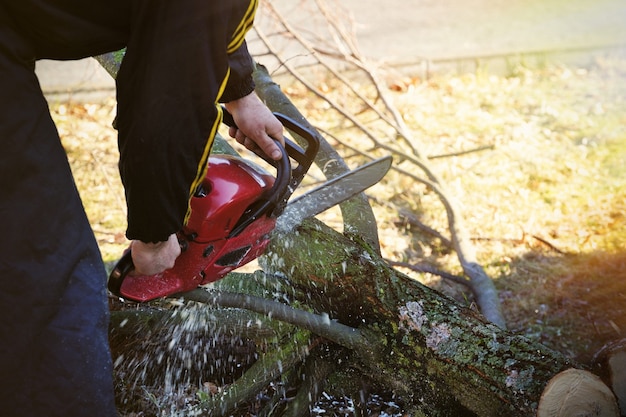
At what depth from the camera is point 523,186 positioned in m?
4.12

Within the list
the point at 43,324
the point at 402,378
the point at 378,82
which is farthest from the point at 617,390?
the point at 378,82

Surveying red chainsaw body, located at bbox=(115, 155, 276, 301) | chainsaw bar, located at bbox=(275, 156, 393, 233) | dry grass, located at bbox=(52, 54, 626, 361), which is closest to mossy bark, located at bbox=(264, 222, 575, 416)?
chainsaw bar, located at bbox=(275, 156, 393, 233)

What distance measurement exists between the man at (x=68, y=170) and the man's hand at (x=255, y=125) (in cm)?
38

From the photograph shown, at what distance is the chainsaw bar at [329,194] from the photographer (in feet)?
7.47

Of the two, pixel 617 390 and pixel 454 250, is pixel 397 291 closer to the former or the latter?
pixel 617 390

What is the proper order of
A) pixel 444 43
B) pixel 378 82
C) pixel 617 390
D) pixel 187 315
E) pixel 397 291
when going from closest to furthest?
pixel 617 390 < pixel 397 291 < pixel 187 315 < pixel 378 82 < pixel 444 43

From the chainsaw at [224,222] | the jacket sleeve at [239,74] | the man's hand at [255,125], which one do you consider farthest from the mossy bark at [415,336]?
the jacket sleeve at [239,74]

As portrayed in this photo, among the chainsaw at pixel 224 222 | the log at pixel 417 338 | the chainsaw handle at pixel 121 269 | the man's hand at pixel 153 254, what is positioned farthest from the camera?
the log at pixel 417 338

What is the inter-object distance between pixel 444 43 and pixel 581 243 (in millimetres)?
3642

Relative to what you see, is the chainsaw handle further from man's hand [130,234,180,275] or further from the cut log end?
the cut log end

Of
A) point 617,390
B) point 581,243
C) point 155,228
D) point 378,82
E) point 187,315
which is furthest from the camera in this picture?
point 378,82

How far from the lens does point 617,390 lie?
2037mm

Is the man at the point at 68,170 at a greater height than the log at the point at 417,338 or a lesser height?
greater

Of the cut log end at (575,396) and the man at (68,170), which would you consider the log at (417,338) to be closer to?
the cut log end at (575,396)
